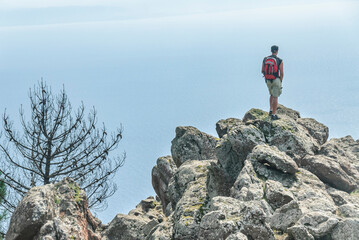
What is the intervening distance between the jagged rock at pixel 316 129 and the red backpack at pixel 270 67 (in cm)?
357

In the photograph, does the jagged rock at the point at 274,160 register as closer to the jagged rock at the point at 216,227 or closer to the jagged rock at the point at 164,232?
the jagged rock at the point at 164,232

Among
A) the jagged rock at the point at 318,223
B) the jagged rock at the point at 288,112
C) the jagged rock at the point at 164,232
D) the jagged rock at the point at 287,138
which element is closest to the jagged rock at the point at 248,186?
the jagged rock at the point at 164,232

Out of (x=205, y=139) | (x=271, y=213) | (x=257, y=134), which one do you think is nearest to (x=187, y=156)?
(x=205, y=139)

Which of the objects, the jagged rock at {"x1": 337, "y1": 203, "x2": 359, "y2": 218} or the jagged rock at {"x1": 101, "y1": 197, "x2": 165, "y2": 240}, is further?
the jagged rock at {"x1": 101, "y1": 197, "x2": 165, "y2": 240}

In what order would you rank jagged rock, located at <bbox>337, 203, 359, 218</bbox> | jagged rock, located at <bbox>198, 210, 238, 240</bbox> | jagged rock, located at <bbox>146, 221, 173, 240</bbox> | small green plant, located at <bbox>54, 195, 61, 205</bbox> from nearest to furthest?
jagged rock, located at <bbox>198, 210, 238, 240</bbox> → jagged rock, located at <bbox>337, 203, 359, 218</bbox> → jagged rock, located at <bbox>146, 221, 173, 240</bbox> → small green plant, located at <bbox>54, 195, 61, 205</bbox>

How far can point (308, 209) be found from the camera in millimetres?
15766

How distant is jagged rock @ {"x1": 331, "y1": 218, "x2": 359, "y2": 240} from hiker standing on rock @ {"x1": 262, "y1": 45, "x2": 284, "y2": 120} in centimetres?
1326

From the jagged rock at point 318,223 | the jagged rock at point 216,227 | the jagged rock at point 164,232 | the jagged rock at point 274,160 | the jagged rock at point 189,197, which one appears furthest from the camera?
the jagged rock at point 274,160

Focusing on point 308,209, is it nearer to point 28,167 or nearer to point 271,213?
point 271,213

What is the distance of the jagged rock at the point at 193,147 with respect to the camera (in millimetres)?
29328

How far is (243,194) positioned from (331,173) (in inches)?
249

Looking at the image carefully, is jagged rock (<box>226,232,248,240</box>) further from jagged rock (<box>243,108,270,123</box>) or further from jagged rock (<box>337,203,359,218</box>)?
jagged rock (<box>243,108,270,123</box>)

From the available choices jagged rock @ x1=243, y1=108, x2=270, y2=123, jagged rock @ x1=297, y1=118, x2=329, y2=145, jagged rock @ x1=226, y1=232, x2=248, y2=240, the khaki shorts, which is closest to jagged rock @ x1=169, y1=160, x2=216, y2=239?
jagged rock @ x1=226, y1=232, x2=248, y2=240

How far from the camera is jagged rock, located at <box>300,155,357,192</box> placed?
21.5 metres
